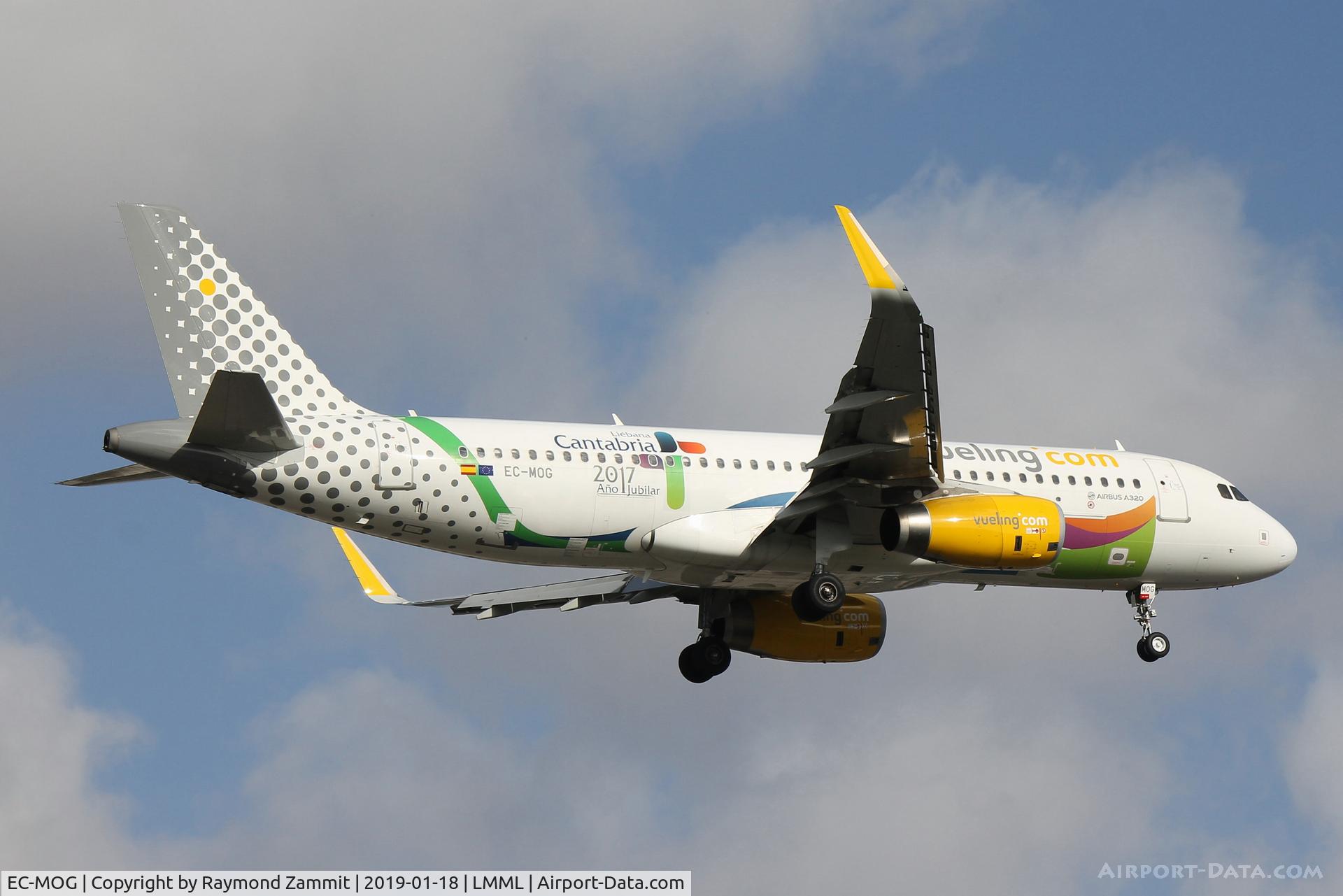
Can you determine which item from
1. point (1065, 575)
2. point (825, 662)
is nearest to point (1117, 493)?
point (1065, 575)

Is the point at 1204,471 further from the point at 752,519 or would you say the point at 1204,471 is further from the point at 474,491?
the point at 474,491

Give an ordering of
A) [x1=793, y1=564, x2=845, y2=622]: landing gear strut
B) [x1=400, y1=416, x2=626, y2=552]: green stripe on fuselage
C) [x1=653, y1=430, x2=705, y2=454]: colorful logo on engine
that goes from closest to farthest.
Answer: [x1=400, y1=416, x2=626, y2=552]: green stripe on fuselage → [x1=793, y1=564, x2=845, y2=622]: landing gear strut → [x1=653, y1=430, x2=705, y2=454]: colorful logo on engine

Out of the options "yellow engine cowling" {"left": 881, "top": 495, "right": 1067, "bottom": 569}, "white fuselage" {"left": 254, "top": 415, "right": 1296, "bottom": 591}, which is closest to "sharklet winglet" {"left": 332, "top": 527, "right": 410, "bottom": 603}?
"white fuselage" {"left": 254, "top": 415, "right": 1296, "bottom": 591}

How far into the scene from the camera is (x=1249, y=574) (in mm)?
31453

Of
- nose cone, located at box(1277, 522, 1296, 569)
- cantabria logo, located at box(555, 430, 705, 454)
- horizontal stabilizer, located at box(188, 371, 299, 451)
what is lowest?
horizontal stabilizer, located at box(188, 371, 299, 451)

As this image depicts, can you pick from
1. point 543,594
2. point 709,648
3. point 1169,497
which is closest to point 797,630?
point 709,648

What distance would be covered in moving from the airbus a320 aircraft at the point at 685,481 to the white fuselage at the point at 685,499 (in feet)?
0.12

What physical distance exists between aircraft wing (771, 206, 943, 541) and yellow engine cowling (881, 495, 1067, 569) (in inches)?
20.2

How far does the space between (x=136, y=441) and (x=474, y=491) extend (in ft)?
16.3

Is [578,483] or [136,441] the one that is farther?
[578,483]

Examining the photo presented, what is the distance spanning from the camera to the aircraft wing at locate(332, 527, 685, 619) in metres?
30.8

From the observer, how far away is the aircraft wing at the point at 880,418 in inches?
900

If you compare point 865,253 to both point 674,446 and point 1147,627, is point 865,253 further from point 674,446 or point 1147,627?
point 1147,627

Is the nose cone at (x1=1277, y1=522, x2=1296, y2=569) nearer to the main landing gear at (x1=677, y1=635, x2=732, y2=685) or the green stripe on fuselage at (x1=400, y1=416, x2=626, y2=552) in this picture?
the main landing gear at (x1=677, y1=635, x2=732, y2=685)
